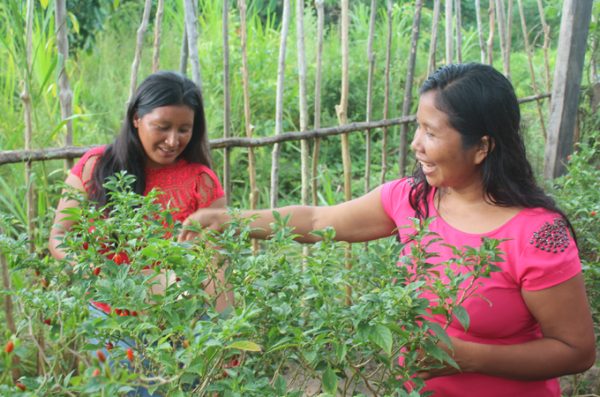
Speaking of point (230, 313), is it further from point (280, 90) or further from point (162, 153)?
point (280, 90)

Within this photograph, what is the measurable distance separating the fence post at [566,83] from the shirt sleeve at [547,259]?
235cm

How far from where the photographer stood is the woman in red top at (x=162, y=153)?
2.07 metres

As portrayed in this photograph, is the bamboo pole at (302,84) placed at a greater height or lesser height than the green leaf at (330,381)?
greater

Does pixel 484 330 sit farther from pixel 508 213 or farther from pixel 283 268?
pixel 283 268

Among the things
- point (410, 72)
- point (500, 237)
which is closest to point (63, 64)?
point (500, 237)

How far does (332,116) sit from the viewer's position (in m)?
6.05

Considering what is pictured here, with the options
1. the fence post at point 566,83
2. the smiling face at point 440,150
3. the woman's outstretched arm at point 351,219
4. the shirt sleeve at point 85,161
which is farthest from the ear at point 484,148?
the fence post at point 566,83

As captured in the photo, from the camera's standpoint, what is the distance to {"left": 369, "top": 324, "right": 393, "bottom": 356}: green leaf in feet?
3.43

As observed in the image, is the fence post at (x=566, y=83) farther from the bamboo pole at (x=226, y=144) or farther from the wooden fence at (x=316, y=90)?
the bamboo pole at (x=226, y=144)

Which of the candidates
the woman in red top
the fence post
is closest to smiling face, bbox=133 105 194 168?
the woman in red top

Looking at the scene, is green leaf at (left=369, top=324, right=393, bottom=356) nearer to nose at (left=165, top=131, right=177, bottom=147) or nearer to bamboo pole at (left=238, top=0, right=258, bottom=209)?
nose at (left=165, top=131, right=177, bottom=147)

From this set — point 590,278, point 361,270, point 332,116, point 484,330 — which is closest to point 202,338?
point 361,270

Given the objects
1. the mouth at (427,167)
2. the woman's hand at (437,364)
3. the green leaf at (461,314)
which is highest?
the mouth at (427,167)

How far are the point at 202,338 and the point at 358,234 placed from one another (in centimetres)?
100
